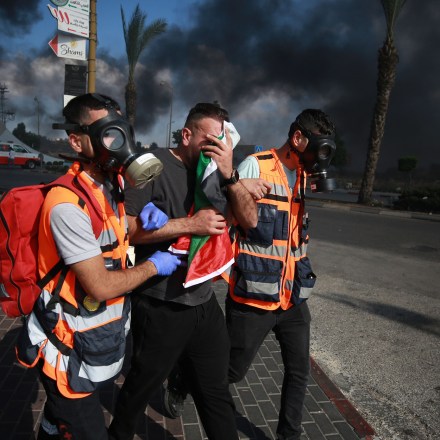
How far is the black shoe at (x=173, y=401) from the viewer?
9.66 ft

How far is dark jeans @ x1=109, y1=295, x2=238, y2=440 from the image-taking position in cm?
217

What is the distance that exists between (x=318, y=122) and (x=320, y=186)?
41 centimetres

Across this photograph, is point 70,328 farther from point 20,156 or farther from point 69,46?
point 20,156

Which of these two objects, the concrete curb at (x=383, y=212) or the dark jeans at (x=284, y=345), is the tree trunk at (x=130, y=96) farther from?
the dark jeans at (x=284, y=345)

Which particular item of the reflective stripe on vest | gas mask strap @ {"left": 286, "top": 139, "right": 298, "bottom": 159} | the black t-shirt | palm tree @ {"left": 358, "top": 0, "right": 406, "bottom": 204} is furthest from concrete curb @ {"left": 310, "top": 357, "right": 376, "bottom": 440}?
palm tree @ {"left": 358, "top": 0, "right": 406, "bottom": 204}

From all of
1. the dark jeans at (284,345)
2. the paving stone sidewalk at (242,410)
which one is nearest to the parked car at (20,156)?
the paving stone sidewalk at (242,410)

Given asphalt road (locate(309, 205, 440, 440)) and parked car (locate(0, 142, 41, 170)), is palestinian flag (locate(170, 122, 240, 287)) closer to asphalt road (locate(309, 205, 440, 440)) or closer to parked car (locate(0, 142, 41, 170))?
asphalt road (locate(309, 205, 440, 440))

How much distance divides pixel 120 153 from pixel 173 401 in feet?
6.42

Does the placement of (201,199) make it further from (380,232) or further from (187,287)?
(380,232)

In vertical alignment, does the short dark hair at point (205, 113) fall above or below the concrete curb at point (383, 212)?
above

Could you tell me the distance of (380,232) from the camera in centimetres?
1209

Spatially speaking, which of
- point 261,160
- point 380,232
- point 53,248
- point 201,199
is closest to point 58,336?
point 53,248

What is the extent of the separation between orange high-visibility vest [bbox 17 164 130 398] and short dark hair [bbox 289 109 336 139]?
144 centimetres

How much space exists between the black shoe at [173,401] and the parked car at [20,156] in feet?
105
